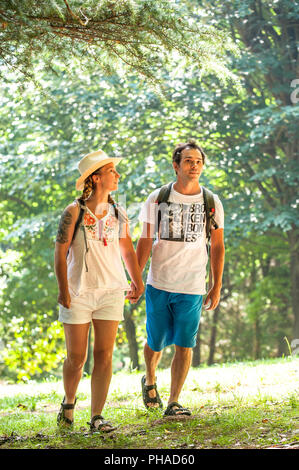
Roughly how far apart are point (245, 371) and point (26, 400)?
9.52 ft

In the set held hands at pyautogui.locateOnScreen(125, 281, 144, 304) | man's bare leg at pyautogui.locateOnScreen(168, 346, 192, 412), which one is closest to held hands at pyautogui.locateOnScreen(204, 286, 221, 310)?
man's bare leg at pyautogui.locateOnScreen(168, 346, 192, 412)

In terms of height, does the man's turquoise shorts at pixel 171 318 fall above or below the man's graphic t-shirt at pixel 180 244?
below

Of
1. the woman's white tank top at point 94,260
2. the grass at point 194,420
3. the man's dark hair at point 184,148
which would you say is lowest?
the grass at point 194,420

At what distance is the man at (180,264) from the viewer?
487 centimetres

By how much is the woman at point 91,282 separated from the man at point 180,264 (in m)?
0.52

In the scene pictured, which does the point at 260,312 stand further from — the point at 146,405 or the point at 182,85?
the point at 146,405

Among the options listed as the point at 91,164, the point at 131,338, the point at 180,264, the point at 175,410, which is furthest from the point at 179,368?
the point at 131,338

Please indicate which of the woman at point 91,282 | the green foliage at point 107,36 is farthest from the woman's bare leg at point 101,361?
the green foliage at point 107,36

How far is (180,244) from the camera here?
195 inches

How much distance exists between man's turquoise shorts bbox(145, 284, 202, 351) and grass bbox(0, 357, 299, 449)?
611mm

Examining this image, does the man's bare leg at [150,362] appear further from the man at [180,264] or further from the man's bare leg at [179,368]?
the man's bare leg at [179,368]

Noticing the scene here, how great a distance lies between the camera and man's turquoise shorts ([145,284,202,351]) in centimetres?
486
